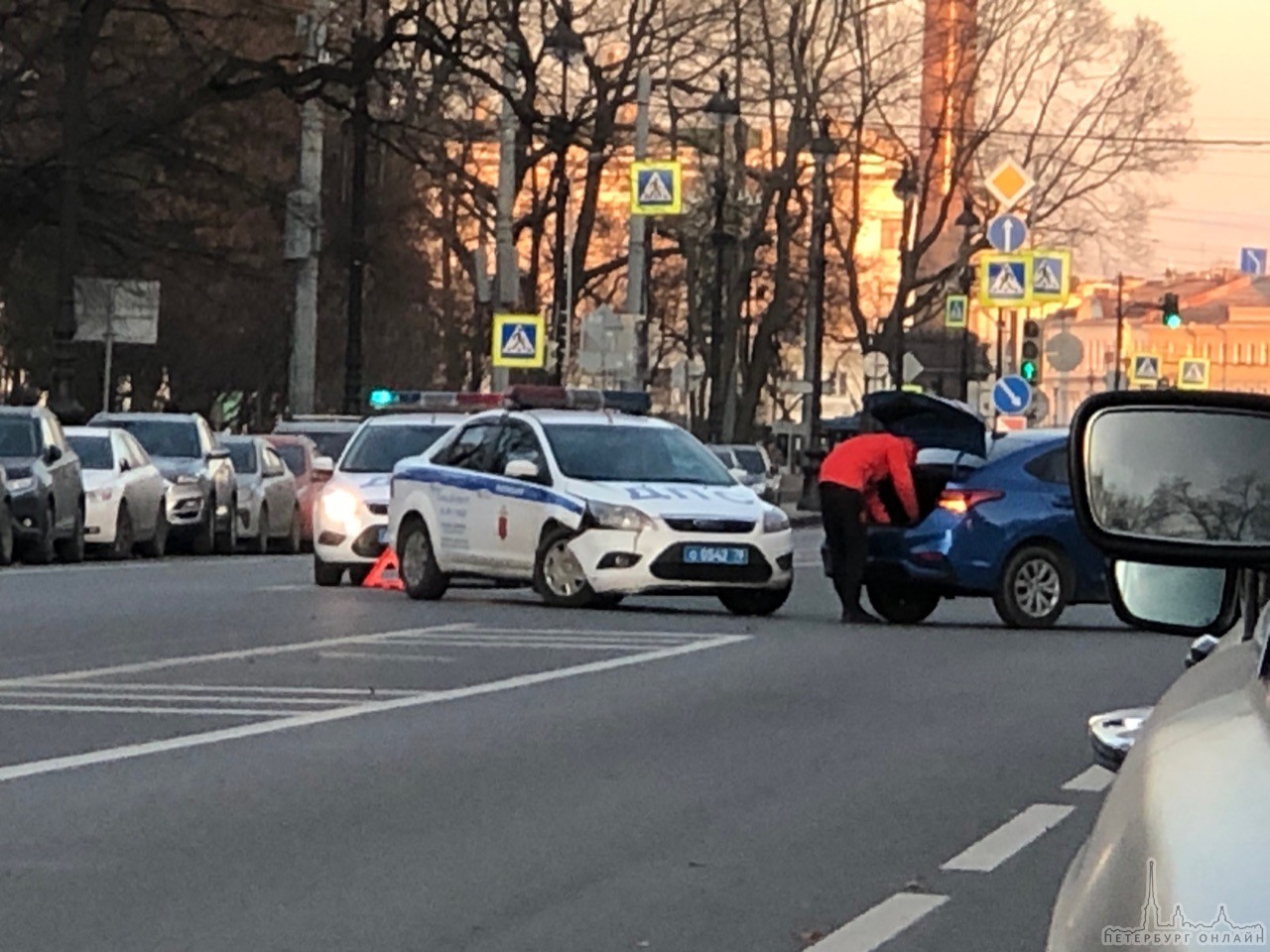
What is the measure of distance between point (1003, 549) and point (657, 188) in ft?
90.9

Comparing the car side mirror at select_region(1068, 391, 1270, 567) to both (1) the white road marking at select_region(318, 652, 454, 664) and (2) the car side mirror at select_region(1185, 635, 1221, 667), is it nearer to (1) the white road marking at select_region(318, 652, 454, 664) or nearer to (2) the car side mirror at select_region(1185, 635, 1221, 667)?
(2) the car side mirror at select_region(1185, 635, 1221, 667)

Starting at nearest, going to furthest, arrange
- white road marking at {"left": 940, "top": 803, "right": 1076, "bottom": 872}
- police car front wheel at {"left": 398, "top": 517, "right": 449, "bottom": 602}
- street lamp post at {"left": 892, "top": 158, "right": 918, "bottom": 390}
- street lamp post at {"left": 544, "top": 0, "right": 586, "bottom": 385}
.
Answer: white road marking at {"left": 940, "top": 803, "right": 1076, "bottom": 872}, police car front wheel at {"left": 398, "top": 517, "right": 449, "bottom": 602}, street lamp post at {"left": 544, "top": 0, "right": 586, "bottom": 385}, street lamp post at {"left": 892, "top": 158, "right": 918, "bottom": 390}

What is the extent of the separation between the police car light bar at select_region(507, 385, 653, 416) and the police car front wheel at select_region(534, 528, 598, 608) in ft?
12.7

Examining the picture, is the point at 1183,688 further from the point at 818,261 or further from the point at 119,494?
the point at 818,261

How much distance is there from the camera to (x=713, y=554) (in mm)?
22422

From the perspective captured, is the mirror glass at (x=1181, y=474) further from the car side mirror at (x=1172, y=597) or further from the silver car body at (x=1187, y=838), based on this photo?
the car side mirror at (x=1172, y=597)

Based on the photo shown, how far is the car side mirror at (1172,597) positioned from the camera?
3.59 meters

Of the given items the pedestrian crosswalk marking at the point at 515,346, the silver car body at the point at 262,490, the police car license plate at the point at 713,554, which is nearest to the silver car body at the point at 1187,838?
the police car license plate at the point at 713,554

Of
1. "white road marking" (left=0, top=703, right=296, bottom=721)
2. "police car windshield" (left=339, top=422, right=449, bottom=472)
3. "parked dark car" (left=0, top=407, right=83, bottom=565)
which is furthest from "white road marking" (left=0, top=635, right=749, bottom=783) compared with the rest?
"parked dark car" (left=0, top=407, right=83, bottom=565)

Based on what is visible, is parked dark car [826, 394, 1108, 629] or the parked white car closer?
parked dark car [826, 394, 1108, 629]

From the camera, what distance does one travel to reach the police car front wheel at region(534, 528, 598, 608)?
2300 centimetres

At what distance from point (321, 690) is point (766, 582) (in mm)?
7824

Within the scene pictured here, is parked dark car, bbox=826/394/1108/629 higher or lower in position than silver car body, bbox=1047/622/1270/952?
lower

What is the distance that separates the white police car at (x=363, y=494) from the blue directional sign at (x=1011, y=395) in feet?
84.6
